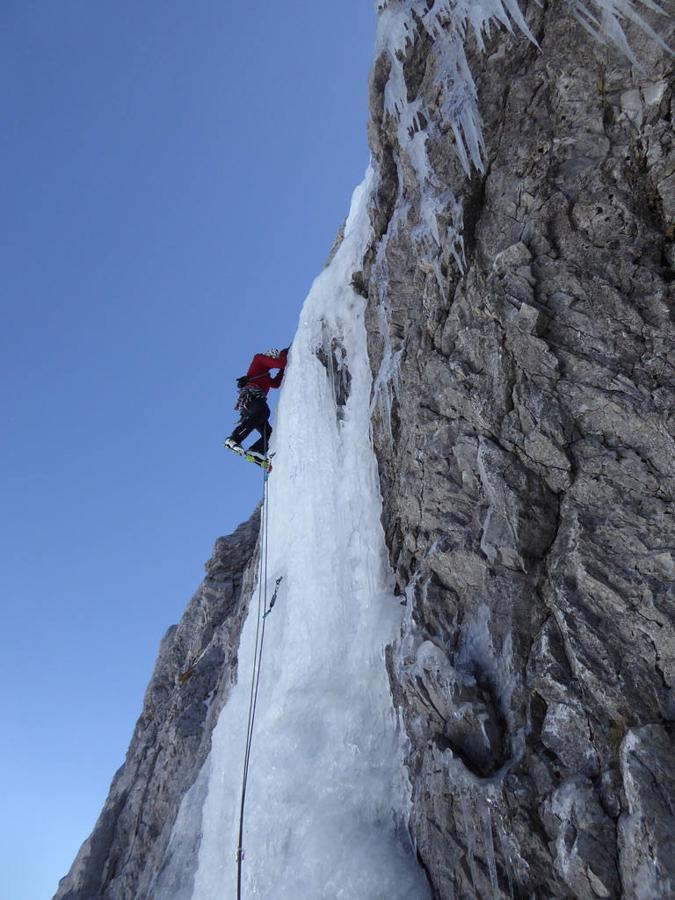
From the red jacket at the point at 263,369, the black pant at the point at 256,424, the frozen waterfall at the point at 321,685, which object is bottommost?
the frozen waterfall at the point at 321,685

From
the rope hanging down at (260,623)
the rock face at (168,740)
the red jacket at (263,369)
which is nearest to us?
the rope hanging down at (260,623)

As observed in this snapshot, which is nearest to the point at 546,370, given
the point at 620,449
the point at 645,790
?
the point at 620,449

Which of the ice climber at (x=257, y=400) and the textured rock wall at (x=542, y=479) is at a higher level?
the ice climber at (x=257, y=400)

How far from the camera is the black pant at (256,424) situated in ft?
33.2

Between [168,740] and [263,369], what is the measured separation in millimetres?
5867

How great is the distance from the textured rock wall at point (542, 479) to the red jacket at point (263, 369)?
3715 mm

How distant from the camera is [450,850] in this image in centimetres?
442

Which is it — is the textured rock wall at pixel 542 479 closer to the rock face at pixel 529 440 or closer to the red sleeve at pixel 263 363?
the rock face at pixel 529 440

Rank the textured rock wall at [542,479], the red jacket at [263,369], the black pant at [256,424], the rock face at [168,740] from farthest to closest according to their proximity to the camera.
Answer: the red jacket at [263,369] < the black pant at [256,424] < the rock face at [168,740] < the textured rock wall at [542,479]

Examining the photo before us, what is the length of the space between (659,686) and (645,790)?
0.62 metres

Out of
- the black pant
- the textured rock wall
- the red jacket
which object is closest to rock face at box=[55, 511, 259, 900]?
the black pant

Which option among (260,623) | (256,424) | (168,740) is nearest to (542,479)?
(260,623)

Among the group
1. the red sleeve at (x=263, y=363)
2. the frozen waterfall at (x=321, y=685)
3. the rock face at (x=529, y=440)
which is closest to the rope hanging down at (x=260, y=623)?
the frozen waterfall at (x=321, y=685)

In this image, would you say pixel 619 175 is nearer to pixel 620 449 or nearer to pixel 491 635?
pixel 620 449
